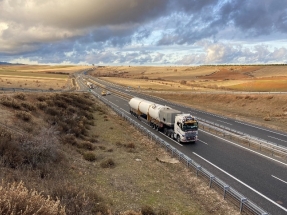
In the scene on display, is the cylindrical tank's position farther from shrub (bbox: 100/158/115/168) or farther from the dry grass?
shrub (bbox: 100/158/115/168)

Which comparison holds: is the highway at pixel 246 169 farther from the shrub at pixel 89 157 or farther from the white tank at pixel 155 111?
the shrub at pixel 89 157

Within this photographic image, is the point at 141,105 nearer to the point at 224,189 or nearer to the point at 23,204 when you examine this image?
the point at 224,189

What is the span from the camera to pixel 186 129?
91.7 feet

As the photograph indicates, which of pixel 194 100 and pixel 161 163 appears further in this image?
pixel 194 100

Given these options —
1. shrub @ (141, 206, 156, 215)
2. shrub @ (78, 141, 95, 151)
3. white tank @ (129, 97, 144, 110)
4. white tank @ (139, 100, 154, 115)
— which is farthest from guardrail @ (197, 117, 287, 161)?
shrub @ (78, 141, 95, 151)

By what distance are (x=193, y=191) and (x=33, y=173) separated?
9.01 m

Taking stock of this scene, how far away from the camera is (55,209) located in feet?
23.3

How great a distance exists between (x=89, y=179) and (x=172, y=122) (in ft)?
55.6

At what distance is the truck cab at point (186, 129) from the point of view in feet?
91.3

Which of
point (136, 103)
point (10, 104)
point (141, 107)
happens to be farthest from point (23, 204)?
point (136, 103)

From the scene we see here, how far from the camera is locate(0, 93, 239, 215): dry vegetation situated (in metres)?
9.86

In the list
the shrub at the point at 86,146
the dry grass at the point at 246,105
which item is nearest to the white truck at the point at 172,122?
the shrub at the point at 86,146

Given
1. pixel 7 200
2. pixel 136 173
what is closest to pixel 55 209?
pixel 7 200

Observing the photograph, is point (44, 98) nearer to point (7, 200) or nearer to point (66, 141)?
point (66, 141)
